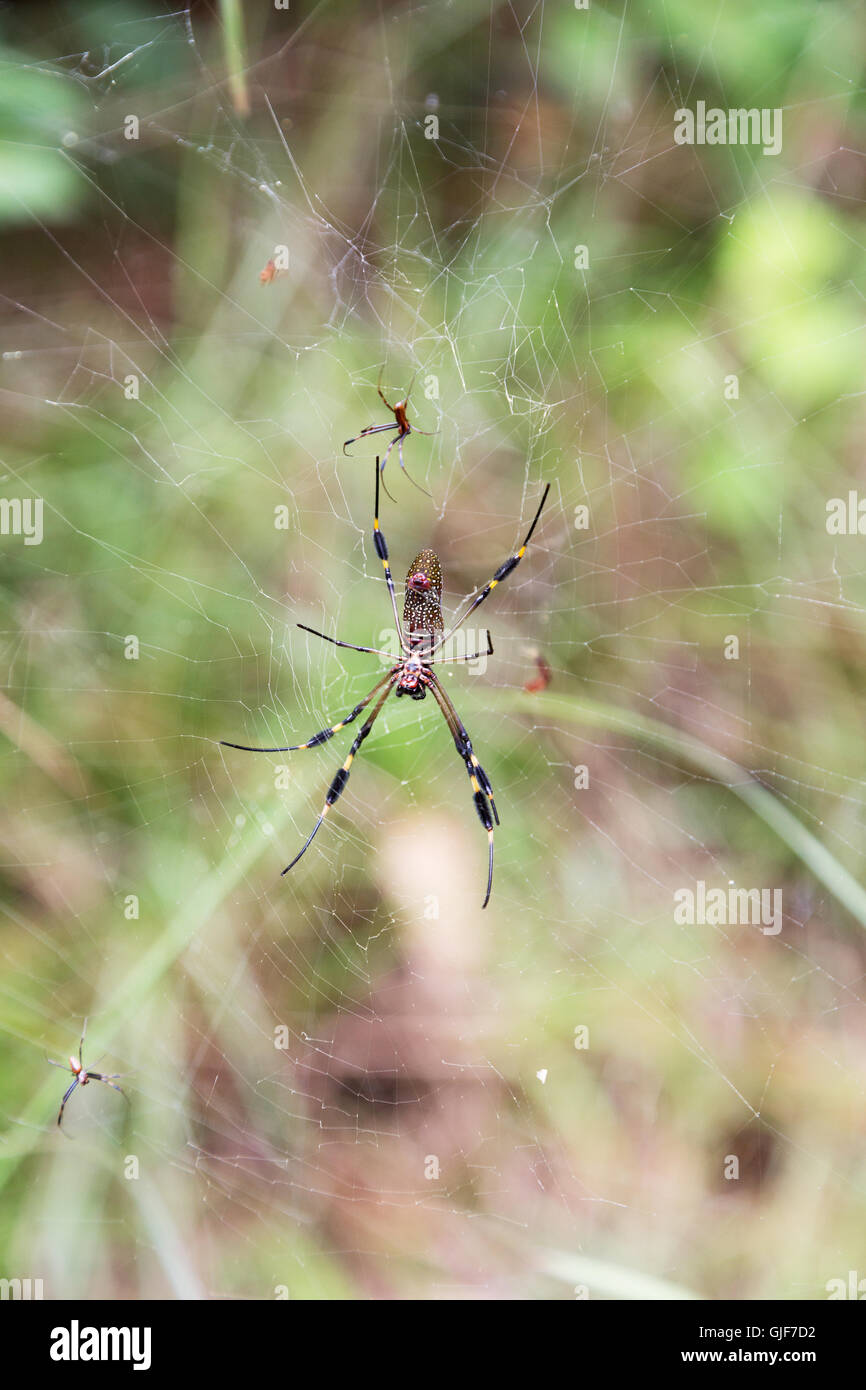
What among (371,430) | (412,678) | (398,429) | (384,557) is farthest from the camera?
(412,678)

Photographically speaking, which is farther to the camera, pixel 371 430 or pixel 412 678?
pixel 412 678

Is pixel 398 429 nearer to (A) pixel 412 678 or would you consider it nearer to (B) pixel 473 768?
(A) pixel 412 678

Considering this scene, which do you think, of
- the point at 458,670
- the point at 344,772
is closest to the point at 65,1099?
the point at 344,772

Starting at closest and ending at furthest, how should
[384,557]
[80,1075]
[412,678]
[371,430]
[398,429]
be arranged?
[384,557] < [398,429] < [371,430] < [412,678] < [80,1075]

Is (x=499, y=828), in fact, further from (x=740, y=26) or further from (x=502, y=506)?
(x=740, y=26)

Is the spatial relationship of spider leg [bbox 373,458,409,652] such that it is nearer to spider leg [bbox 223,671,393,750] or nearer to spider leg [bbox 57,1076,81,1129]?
spider leg [bbox 223,671,393,750]

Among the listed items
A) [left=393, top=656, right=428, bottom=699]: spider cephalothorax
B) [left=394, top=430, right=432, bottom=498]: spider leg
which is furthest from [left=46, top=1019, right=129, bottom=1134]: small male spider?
[left=394, top=430, right=432, bottom=498]: spider leg
